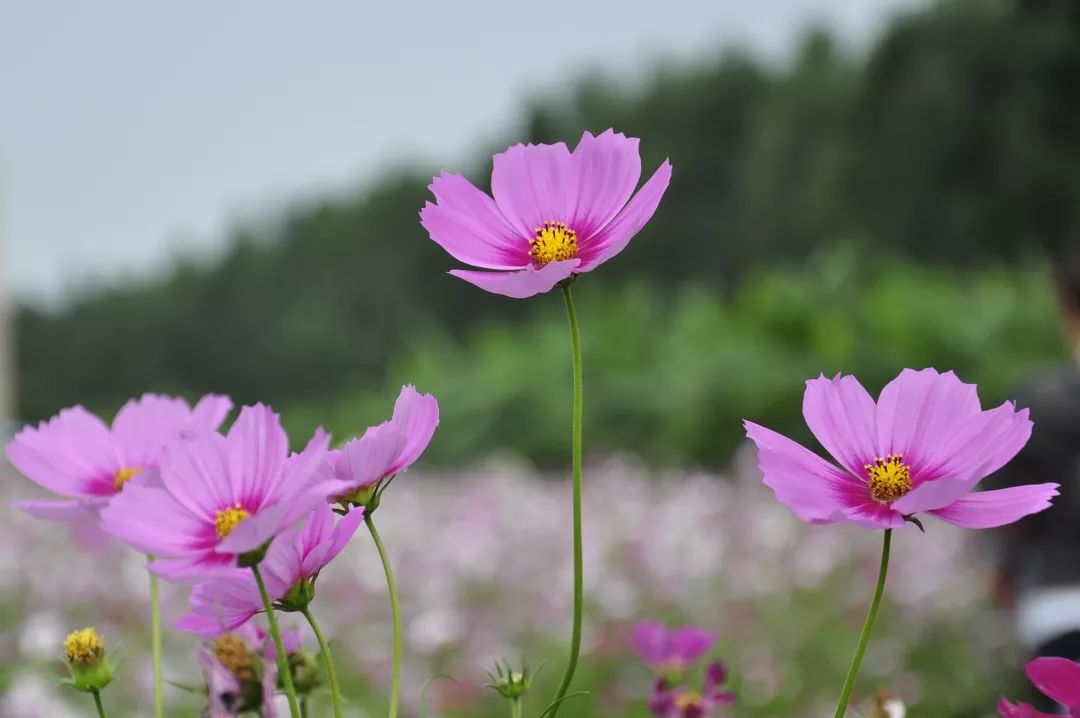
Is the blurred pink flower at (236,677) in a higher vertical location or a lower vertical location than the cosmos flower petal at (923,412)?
lower

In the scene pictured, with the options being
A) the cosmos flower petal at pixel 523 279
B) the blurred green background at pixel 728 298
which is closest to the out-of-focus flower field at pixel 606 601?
the blurred green background at pixel 728 298

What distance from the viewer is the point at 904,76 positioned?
920 inches

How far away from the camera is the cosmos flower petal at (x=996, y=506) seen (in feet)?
2.10

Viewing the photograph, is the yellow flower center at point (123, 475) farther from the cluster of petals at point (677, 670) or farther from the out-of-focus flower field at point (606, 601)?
the out-of-focus flower field at point (606, 601)

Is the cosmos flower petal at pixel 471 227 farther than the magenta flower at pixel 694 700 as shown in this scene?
No

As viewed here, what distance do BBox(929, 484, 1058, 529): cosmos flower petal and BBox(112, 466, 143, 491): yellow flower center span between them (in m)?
0.50

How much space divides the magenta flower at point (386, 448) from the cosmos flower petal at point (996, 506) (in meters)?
0.26

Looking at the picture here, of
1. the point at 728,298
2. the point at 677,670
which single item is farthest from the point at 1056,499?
the point at 728,298

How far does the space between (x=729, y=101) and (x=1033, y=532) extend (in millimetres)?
30368

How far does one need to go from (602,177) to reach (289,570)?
0.95ft

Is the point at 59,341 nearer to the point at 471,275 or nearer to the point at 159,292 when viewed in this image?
the point at 159,292

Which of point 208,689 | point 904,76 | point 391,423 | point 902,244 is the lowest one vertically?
point 208,689

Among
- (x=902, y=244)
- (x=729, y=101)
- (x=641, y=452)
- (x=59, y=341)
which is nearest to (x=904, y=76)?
(x=902, y=244)

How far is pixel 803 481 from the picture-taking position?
630 millimetres
